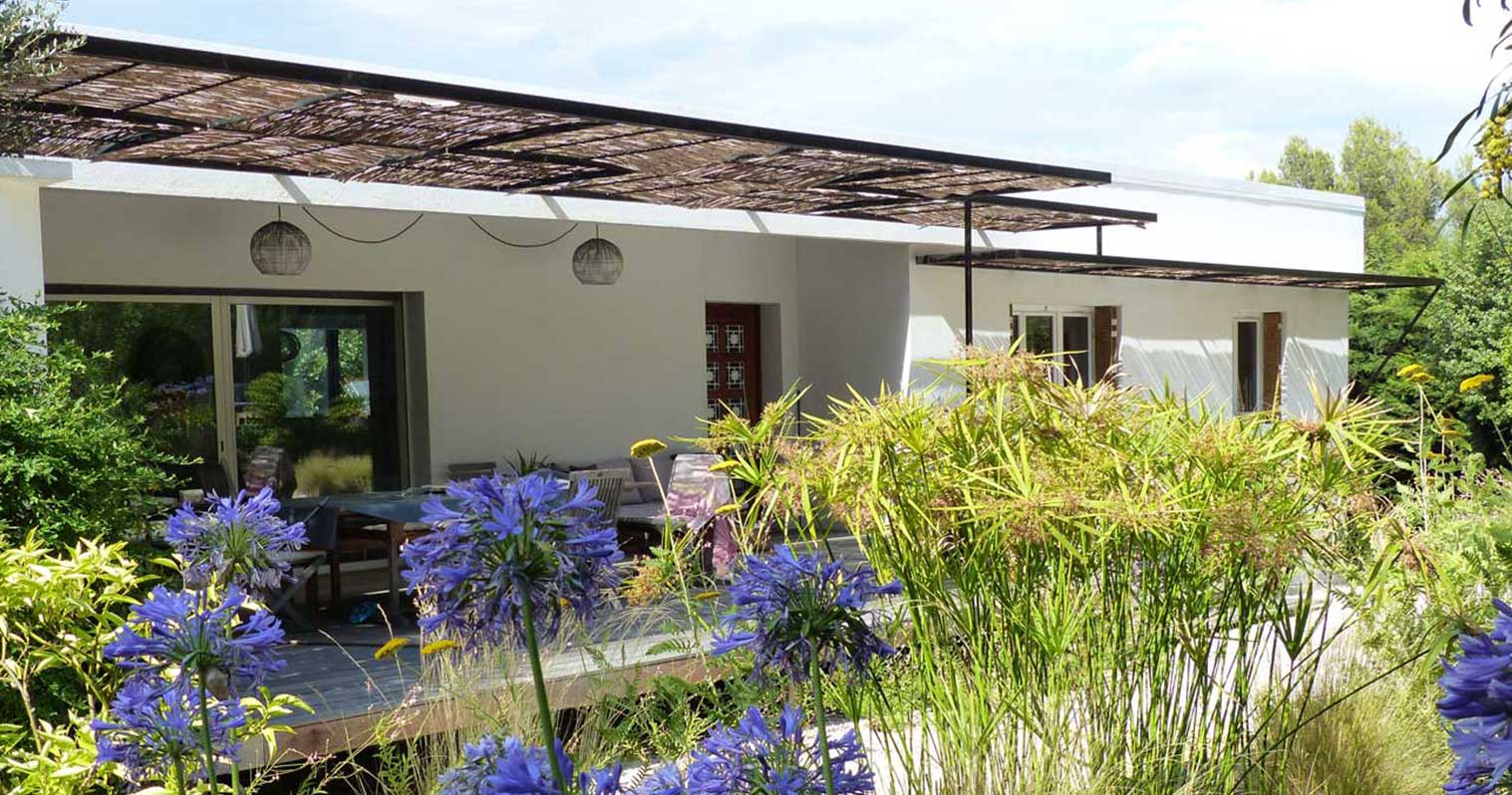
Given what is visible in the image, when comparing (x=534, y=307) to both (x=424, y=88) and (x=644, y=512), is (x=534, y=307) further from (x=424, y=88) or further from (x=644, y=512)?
(x=424, y=88)

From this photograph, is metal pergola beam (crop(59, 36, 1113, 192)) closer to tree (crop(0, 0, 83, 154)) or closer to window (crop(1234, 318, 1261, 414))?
tree (crop(0, 0, 83, 154))

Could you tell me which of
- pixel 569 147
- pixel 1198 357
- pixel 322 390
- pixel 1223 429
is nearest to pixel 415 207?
pixel 322 390

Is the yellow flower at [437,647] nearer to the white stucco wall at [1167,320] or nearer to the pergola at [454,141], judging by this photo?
the pergola at [454,141]

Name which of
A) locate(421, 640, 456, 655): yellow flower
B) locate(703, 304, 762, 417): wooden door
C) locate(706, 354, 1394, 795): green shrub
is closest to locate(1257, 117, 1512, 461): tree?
locate(703, 304, 762, 417): wooden door

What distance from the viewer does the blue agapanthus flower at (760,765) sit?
1.93 meters

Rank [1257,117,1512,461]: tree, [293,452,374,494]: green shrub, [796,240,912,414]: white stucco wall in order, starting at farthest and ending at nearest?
[1257,117,1512,461]: tree → [796,240,912,414]: white stucco wall → [293,452,374,494]: green shrub

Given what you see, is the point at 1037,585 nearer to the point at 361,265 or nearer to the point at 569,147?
the point at 569,147

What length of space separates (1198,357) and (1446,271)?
9.95 m

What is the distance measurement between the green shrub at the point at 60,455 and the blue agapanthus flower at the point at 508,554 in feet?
9.66

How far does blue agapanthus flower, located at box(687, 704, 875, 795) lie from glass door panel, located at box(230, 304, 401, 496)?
852cm

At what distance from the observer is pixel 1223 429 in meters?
4.05

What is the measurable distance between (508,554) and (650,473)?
9850 mm

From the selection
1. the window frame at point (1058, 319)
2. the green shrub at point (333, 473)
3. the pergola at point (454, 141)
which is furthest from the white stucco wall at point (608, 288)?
the pergola at point (454, 141)

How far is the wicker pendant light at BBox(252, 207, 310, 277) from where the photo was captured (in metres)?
9.41
